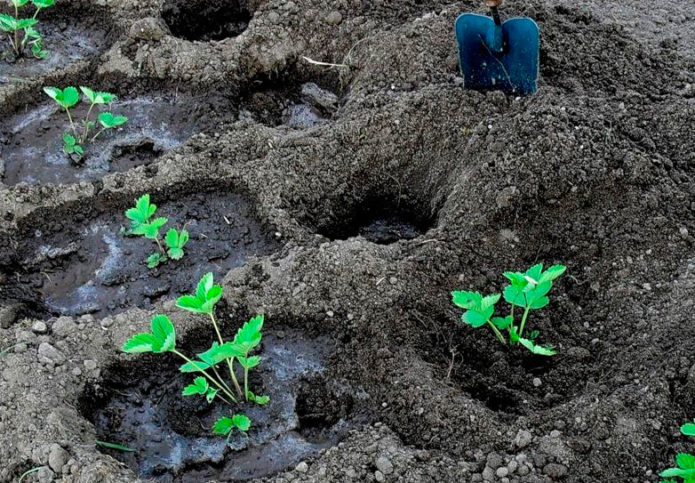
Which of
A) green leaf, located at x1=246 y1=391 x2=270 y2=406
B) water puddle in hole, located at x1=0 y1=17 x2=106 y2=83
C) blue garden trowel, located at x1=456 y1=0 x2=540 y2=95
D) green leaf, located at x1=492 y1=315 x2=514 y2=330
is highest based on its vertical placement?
blue garden trowel, located at x1=456 y1=0 x2=540 y2=95

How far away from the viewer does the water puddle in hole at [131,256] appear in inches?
127

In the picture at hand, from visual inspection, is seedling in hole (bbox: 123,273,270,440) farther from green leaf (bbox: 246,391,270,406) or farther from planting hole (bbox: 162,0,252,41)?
planting hole (bbox: 162,0,252,41)

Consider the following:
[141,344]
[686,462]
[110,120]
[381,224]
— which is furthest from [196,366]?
[110,120]

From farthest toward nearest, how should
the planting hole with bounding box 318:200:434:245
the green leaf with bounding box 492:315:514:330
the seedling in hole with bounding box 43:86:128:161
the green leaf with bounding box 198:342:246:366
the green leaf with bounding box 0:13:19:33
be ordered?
1. the green leaf with bounding box 0:13:19:33
2. the seedling in hole with bounding box 43:86:128:161
3. the planting hole with bounding box 318:200:434:245
4. the green leaf with bounding box 492:315:514:330
5. the green leaf with bounding box 198:342:246:366

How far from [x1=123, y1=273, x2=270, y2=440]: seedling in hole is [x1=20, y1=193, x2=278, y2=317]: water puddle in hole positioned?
0.48 metres

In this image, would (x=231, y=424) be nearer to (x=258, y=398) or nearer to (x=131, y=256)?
(x=258, y=398)

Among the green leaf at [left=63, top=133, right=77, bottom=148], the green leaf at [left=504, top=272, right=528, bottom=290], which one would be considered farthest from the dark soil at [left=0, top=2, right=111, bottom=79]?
the green leaf at [left=504, top=272, right=528, bottom=290]

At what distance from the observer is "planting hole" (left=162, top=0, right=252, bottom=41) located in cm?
441

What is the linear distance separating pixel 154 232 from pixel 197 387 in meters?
0.78

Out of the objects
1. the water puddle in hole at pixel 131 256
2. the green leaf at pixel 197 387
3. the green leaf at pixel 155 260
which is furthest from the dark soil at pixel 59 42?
the green leaf at pixel 197 387

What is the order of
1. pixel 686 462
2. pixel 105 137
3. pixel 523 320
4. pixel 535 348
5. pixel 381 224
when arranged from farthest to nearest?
pixel 105 137
pixel 381 224
pixel 523 320
pixel 535 348
pixel 686 462

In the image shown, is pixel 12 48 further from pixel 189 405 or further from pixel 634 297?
pixel 634 297

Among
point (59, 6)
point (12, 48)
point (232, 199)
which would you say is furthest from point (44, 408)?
point (59, 6)

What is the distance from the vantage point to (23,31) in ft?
14.8
